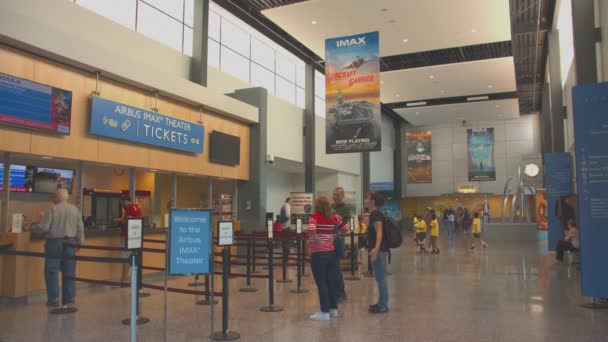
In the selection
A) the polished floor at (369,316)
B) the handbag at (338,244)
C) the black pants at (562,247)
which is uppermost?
Result: the handbag at (338,244)

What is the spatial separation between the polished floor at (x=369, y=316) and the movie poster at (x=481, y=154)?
2416 centimetres

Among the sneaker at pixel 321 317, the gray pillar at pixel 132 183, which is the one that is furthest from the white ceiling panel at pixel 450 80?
the sneaker at pixel 321 317

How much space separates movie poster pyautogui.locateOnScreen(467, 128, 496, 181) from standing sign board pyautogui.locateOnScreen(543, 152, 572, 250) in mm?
19291

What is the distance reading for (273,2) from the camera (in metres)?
13.6

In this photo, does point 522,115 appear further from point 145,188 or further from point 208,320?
point 208,320

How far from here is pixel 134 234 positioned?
17.7 ft

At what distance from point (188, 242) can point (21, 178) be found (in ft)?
18.2

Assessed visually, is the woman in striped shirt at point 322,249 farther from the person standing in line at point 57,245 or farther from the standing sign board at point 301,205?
the standing sign board at point 301,205

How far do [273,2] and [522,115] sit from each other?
23.9 m

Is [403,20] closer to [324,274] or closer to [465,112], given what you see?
[324,274]

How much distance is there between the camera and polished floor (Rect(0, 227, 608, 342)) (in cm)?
503

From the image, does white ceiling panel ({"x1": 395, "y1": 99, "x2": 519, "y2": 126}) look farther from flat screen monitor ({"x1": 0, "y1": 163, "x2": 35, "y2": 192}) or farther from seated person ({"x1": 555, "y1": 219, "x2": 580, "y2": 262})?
flat screen monitor ({"x1": 0, "y1": 163, "x2": 35, "y2": 192})

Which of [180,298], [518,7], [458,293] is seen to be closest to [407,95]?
[518,7]

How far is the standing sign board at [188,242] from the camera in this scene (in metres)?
4.75
